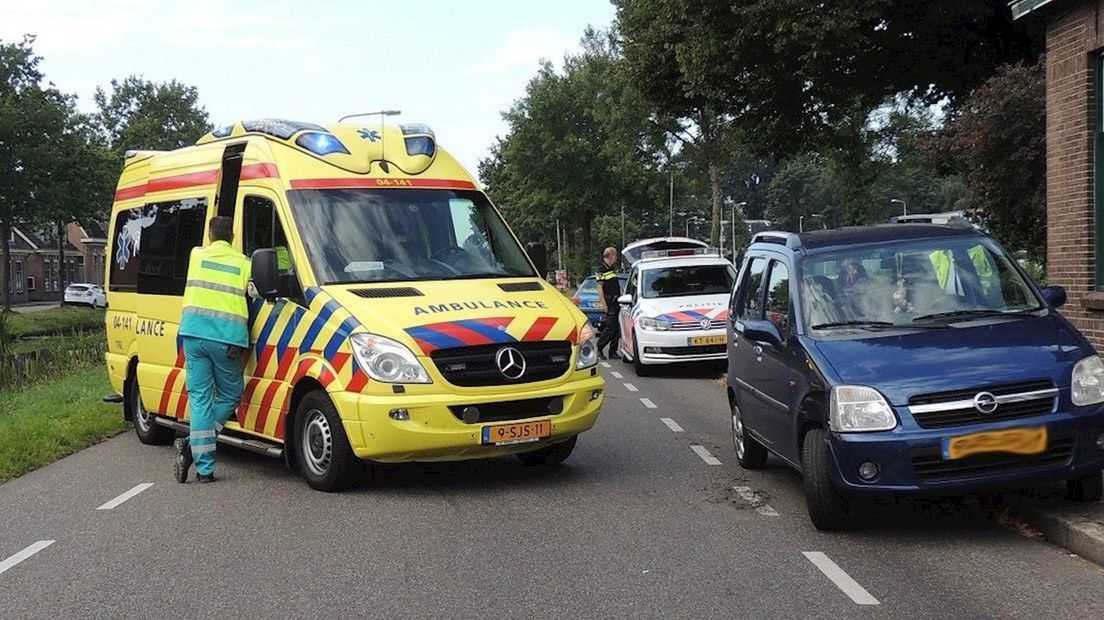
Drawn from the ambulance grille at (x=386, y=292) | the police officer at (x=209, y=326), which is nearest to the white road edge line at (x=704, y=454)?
the ambulance grille at (x=386, y=292)

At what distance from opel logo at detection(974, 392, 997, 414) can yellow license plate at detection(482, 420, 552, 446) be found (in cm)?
300

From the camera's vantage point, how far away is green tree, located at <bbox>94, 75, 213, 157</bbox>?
74125 millimetres

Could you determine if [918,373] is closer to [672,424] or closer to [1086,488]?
[1086,488]

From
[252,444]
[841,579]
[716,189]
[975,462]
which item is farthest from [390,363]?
[716,189]

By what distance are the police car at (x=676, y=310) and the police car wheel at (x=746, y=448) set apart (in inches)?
306

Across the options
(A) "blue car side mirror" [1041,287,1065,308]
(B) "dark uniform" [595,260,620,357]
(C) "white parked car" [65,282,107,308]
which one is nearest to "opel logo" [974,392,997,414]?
(A) "blue car side mirror" [1041,287,1065,308]

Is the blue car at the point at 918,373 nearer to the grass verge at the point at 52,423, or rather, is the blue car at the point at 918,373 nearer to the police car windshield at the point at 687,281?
the grass verge at the point at 52,423

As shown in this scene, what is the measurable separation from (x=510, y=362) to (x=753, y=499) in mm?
1851

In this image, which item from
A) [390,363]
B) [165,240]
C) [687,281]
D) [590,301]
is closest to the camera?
[390,363]

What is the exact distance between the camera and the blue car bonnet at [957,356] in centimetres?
620

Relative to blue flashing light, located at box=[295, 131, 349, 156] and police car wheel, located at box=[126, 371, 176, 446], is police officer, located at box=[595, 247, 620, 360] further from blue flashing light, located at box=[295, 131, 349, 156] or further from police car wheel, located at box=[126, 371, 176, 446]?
blue flashing light, located at box=[295, 131, 349, 156]

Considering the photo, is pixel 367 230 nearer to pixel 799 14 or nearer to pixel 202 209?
pixel 202 209

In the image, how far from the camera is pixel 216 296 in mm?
8711

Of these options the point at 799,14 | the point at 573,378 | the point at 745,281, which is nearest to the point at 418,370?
the point at 573,378
